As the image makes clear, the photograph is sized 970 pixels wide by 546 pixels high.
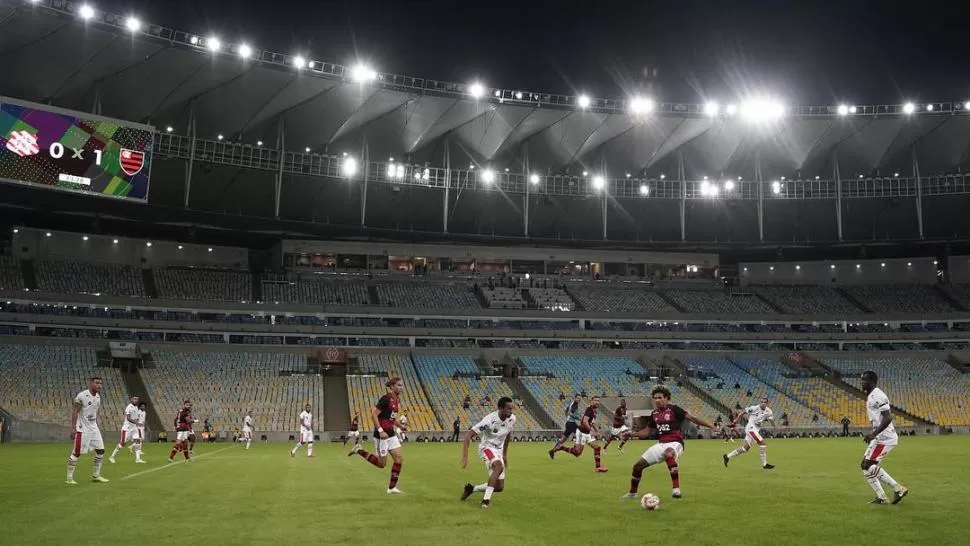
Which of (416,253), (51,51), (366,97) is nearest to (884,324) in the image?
(416,253)

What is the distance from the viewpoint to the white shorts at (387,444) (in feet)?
49.2

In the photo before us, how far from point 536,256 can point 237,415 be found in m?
37.6

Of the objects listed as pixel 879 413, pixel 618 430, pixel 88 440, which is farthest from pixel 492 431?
pixel 618 430

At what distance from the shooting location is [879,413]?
1349 centimetres

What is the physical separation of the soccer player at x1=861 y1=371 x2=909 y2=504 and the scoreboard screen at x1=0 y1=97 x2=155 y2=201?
1831 inches

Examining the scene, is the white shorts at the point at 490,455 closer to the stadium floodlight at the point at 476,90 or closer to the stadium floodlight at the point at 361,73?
the stadium floodlight at the point at 361,73

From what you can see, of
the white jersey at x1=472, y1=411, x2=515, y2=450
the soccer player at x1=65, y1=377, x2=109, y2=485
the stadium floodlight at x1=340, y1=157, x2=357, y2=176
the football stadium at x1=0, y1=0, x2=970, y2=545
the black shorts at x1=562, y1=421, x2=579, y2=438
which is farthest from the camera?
the stadium floodlight at x1=340, y1=157, x2=357, y2=176

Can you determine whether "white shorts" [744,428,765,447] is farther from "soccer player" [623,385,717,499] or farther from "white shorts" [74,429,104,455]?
"white shorts" [74,429,104,455]

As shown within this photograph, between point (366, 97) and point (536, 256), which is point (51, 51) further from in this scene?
point (536, 256)

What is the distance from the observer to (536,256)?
76.2 meters

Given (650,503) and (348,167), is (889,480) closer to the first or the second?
(650,503)

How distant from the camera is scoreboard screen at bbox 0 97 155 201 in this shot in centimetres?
4400

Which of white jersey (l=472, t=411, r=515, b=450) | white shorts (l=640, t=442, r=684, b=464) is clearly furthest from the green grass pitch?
white jersey (l=472, t=411, r=515, b=450)

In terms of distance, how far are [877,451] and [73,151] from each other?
4822cm
